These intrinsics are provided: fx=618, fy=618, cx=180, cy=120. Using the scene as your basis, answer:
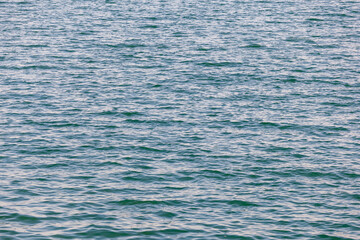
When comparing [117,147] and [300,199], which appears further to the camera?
[117,147]

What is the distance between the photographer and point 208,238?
32.2 m

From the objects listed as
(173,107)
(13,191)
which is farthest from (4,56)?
(13,191)

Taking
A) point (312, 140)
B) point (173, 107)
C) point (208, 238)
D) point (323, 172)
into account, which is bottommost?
point (208, 238)

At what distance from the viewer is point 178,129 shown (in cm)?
4788

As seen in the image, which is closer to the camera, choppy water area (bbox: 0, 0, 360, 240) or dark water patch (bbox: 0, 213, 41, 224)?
dark water patch (bbox: 0, 213, 41, 224)

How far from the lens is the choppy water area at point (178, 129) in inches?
1363

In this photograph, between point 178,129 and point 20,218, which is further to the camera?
point 178,129

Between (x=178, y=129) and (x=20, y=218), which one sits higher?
(x=178, y=129)

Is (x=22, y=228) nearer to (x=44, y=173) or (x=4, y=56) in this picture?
(x=44, y=173)

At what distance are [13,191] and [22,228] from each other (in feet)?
16.3

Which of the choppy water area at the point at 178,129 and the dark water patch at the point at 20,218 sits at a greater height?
the choppy water area at the point at 178,129

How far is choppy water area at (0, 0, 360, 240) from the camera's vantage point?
3462 centimetres

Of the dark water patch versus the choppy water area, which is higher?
the choppy water area

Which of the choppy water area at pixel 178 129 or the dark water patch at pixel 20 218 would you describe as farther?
the choppy water area at pixel 178 129
